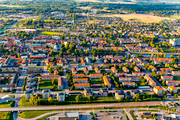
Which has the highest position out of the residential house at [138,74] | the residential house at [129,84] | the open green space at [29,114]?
the residential house at [138,74]

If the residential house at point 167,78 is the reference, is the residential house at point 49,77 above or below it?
above

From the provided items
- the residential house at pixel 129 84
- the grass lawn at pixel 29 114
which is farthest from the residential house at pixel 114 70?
the grass lawn at pixel 29 114

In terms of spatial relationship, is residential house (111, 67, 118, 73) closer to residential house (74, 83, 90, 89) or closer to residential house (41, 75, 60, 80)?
residential house (74, 83, 90, 89)

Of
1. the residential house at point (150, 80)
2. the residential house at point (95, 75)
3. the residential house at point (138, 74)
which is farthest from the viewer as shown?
the residential house at point (138, 74)

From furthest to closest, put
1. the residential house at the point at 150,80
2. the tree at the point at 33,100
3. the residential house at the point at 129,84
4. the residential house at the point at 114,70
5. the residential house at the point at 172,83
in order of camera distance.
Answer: the residential house at the point at 114,70 → the residential house at the point at 172,83 → the residential house at the point at 150,80 → the residential house at the point at 129,84 → the tree at the point at 33,100

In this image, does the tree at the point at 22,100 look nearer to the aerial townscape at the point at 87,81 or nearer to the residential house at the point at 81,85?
the aerial townscape at the point at 87,81

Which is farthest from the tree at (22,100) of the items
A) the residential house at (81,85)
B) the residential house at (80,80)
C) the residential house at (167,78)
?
the residential house at (167,78)

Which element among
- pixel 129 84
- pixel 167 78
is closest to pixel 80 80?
pixel 129 84

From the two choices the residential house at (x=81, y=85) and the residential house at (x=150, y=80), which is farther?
the residential house at (x=150, y=80)

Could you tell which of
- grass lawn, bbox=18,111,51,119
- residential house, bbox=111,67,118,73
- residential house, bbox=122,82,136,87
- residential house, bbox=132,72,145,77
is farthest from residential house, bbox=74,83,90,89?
residential house, bbox=132,72,145,77

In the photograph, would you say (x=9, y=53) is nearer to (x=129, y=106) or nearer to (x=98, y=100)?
(x=98, y=100)

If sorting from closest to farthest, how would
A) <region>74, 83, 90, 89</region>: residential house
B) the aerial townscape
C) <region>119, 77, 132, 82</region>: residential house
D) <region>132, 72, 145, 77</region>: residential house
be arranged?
1. the aerial townscape
2. <region>74, 83, 90, 89</region>: residential house
3. <region>119, 77, 132, 82</region>: residential house
4. <region>132, 72, 145, 77</region>: residential house

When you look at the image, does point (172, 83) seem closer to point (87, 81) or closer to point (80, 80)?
point (87, 81)
